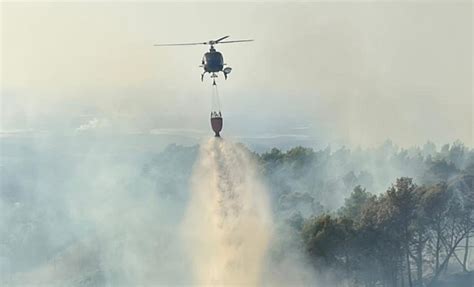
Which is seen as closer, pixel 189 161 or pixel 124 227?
pixel 124 227

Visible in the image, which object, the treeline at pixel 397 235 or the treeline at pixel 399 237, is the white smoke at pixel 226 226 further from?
the treeline at pixel 399 237

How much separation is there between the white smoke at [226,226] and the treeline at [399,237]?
14.5ft

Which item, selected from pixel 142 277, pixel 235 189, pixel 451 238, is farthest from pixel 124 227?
pixel 451 238

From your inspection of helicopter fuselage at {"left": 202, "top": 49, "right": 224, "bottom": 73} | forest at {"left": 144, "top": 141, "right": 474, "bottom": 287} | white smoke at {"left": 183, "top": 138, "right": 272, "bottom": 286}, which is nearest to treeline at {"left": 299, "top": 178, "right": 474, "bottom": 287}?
forest at {"left": 144, "top": 141, "right": 474, "bottom": 287}

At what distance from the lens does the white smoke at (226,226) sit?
3187 inches

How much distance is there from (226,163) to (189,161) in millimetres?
23202

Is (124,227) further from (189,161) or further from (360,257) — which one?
(360,257)

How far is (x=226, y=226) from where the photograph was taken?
274 ft

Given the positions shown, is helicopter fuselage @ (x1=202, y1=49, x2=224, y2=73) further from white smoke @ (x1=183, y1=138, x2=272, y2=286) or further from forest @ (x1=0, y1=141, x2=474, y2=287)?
forest @ (x1=0, y1=141, x2=474, y2=287)

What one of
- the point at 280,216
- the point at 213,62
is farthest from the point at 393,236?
the point at 213,62

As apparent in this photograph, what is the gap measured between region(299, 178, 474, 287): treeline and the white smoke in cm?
442

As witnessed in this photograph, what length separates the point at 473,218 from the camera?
83062 millimetres

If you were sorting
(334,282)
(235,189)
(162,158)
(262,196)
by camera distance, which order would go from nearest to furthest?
(334,282) < (235,189) < (262,196) < (162,158)

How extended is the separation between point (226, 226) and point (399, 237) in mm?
14342
